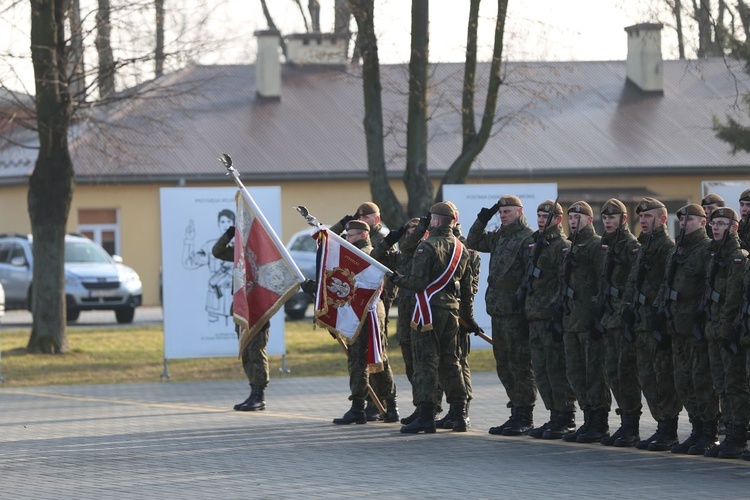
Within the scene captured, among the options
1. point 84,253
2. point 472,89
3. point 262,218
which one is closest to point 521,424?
point 262,218

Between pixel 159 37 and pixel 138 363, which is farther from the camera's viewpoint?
pixel 159 37

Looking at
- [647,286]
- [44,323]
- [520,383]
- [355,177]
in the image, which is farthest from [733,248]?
[355,177]

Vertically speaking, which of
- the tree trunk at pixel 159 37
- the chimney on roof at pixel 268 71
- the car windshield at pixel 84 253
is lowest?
the car windshield at pixel 84 253

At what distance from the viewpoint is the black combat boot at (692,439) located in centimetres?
1085

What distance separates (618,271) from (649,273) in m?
0.42

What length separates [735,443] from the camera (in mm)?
10500

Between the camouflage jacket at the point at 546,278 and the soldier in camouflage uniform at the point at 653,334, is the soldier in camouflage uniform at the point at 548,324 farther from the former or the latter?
the soldier in camouflage uniform at the point at 653,334

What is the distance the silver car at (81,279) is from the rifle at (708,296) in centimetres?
1928

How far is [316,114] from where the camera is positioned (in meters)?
40.4

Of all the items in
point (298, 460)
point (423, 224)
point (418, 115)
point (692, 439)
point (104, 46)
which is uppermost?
point (104, 46)

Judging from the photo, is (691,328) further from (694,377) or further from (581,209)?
(581,209)

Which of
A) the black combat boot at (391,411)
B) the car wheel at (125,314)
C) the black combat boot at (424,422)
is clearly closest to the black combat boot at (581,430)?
the black combat boot at (424,422)

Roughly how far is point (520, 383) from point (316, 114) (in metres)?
28.7

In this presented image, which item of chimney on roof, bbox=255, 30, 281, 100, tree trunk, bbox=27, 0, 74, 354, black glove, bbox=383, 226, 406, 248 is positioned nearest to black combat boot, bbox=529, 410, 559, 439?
black glove, bbox=383, 226, 406, 248
